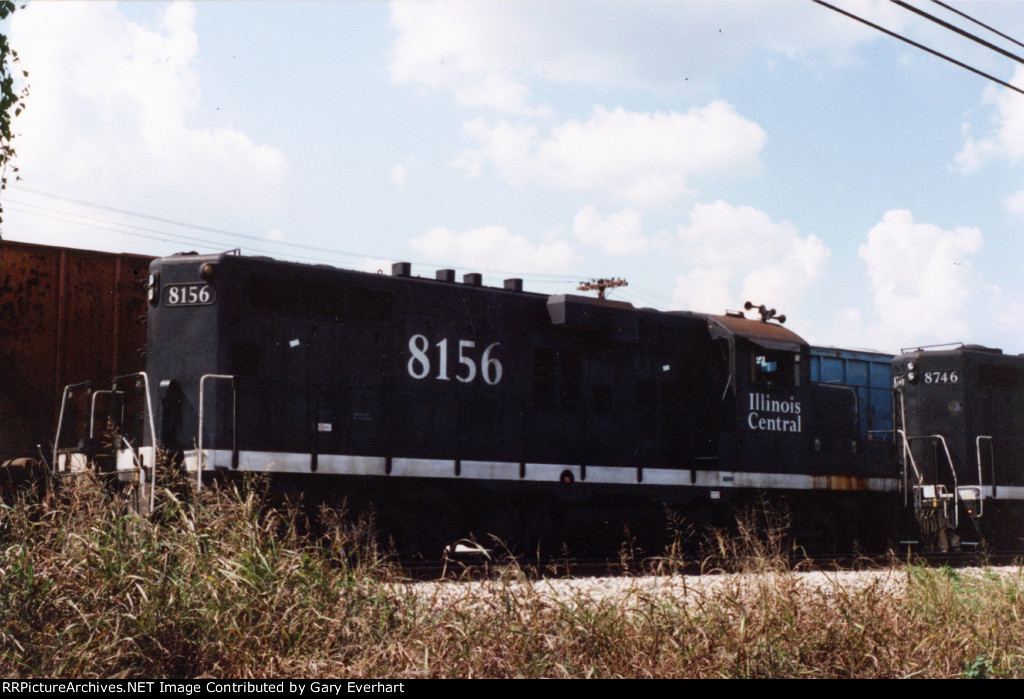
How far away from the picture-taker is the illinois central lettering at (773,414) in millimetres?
13469

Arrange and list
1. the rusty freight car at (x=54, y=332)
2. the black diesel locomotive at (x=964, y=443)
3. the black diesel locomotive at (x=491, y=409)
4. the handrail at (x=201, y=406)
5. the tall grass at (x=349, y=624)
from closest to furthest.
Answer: the tall grass at (x=349, y=624) < the handrail at (x=201, y=406) < the black diesel locomotive at (x=491, y=409) < the rusty freight car at (x=54, y=332) < the black diesel locomotive at (x=964, y=443)

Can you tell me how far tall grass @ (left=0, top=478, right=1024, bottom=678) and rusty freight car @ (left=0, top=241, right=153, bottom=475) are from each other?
6.05 metres

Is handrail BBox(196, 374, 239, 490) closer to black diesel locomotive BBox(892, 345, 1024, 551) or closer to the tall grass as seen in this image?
the tall grass

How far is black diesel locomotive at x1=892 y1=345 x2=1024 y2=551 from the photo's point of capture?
50.8 ft

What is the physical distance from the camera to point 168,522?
654cm

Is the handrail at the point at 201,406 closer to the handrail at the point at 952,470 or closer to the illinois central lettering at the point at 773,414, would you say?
the illinois central lettering at the point at 773,414

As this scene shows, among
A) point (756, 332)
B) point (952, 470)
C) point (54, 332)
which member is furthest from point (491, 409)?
point (952, 470)

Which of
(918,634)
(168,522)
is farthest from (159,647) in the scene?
(918,634)

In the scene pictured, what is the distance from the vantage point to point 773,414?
1370 cm

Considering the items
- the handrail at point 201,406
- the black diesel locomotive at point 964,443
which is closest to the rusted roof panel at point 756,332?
the black diesel locomotive at point 964,443

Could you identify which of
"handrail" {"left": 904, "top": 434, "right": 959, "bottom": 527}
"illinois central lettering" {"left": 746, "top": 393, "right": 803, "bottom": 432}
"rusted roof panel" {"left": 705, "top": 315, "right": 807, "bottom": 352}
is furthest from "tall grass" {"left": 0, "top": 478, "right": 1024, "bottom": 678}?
"handrail" {"left": 904, "top": 434, "right": 959, "bottom": 527}

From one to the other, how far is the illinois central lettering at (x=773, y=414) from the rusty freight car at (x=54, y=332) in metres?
7.88
